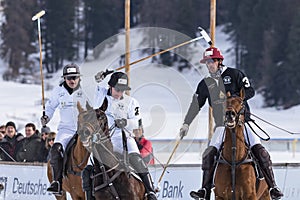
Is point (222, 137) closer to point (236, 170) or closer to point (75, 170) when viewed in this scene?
point (236, 170)

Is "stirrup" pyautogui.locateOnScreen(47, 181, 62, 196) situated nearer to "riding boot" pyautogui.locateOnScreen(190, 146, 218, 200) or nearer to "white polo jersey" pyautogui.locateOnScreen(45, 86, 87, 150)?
"white polo jersey" pyautogui.locateOnScreen(45, 86, 87, 150)

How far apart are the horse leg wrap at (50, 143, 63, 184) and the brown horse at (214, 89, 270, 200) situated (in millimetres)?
2157

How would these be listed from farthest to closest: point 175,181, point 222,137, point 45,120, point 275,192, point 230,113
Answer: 1. point 175,181
2. point 45,120
3. point 275,192
4. point 222,137
5. point 230,113

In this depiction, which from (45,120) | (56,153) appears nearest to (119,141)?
(56,153)

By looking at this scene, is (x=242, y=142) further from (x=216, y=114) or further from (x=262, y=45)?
(x=262, y=45)

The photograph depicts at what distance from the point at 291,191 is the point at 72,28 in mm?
52667

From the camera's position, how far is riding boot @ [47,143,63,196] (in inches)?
441

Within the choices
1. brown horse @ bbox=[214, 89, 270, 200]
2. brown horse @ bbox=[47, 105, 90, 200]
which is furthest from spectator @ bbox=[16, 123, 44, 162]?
brown horse @ bbox=[214, 89, 270, 200]

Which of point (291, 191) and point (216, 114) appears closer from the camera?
point (216, 114)

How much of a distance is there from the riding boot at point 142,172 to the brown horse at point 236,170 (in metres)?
0.79

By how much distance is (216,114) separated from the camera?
404 inches

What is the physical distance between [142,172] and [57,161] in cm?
166

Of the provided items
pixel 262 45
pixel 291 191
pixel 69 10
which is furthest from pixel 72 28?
pixel 291 191

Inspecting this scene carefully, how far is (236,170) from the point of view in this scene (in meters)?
10.0
